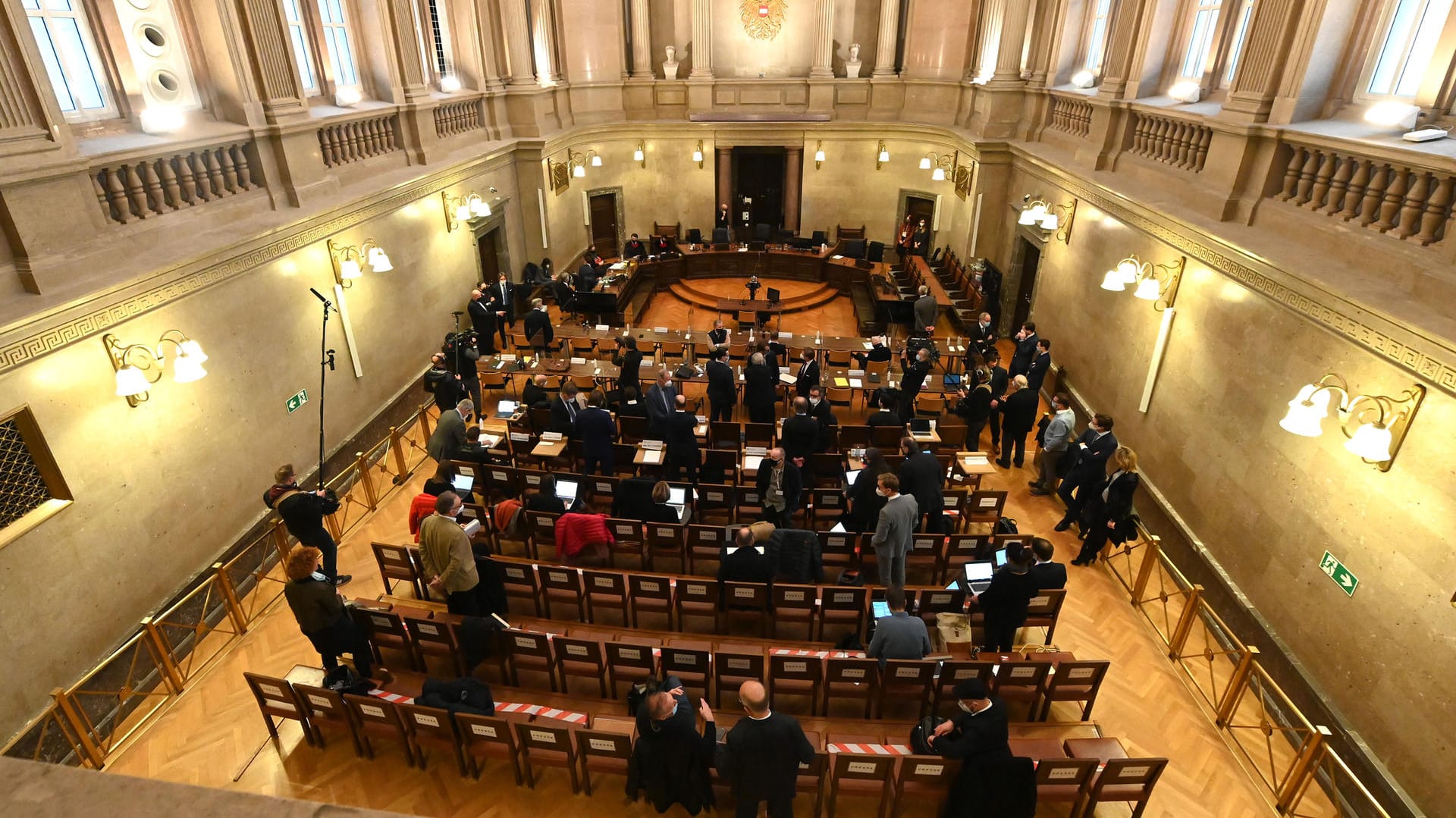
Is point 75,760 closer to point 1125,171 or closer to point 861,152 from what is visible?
point 1125,171

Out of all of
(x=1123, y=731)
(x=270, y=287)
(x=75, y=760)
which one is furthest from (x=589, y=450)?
(x=1123, y=731)

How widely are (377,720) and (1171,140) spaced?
10.8m

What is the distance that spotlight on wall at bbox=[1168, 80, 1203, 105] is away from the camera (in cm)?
912

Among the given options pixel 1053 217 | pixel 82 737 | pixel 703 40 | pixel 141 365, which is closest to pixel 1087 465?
pixel 1053 217

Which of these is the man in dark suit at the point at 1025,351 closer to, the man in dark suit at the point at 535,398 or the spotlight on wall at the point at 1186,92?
the spotlight on wall at the point at 1186,92

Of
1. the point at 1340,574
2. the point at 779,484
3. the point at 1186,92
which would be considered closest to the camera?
the point at 1340,574

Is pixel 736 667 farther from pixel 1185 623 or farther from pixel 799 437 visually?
pixel 1185 623

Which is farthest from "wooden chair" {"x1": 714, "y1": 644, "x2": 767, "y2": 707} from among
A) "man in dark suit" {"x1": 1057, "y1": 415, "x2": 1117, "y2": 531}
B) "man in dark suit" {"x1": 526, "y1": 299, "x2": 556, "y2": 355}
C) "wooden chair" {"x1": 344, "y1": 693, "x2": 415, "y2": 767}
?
"man in dark suit" {"x1": 526, "y1": 299, "x2": 556, "y2": 355}

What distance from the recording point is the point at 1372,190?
593cm

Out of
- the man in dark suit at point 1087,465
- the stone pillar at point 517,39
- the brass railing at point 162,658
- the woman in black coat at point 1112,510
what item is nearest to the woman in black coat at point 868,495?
the woman in black coat at point 1112,510

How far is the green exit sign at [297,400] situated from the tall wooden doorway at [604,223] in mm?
12091

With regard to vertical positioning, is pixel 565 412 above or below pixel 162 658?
above

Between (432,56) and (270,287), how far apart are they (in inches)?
298

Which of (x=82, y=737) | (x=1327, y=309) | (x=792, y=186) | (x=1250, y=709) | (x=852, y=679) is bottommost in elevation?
(x=1250, y=709)
